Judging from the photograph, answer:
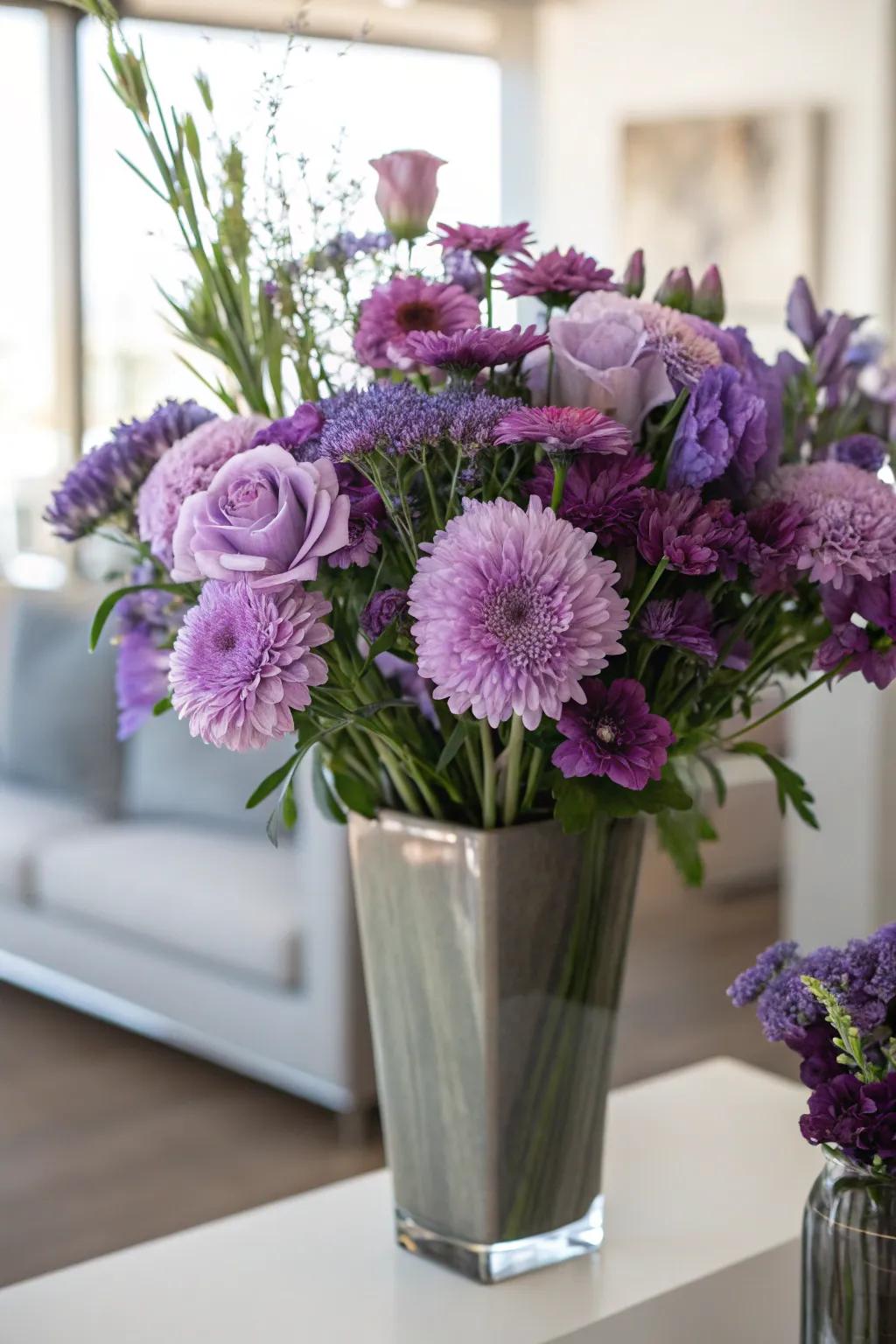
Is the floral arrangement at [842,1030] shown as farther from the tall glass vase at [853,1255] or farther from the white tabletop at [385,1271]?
the white tabletop at [385,1271]

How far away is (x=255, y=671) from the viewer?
65 centimetres

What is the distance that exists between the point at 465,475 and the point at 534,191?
5.73 meters

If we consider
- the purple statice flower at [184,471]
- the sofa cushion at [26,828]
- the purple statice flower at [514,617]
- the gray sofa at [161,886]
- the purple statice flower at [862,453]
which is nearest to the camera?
the purple statice flower at [514,617]

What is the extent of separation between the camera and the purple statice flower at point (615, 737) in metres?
0.68

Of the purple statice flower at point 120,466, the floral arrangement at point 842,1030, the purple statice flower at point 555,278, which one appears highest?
the purple statice flower at point 555,278

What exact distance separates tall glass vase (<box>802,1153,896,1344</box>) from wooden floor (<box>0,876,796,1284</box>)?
1710 mm

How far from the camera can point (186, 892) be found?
2.87 m

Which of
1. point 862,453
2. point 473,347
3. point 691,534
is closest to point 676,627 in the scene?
point 691,534

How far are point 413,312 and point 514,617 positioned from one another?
0.72 ft

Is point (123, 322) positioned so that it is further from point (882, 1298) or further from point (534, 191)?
point (882, 1298)

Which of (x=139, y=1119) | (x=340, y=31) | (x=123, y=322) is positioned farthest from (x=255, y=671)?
(x=340, y=31)

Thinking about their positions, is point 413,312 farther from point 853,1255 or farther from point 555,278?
point 853,1255

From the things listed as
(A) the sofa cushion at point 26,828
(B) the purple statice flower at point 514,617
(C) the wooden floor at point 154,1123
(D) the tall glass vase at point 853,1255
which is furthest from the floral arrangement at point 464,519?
(A) the sofa cushion at point 26,828

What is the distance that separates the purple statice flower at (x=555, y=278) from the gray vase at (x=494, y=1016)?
267 mm
